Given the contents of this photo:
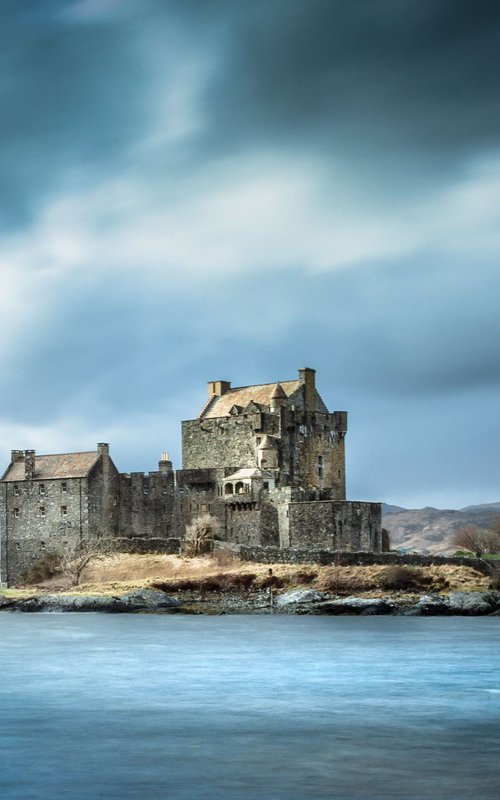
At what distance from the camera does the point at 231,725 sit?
2709 centimetres

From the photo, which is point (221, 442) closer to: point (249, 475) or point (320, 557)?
point (249, 475)

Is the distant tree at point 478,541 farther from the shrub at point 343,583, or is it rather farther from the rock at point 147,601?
the rock at point 147,601

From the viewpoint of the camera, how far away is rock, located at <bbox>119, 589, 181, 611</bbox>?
215ft

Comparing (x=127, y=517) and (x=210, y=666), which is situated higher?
(x=127, y=517)

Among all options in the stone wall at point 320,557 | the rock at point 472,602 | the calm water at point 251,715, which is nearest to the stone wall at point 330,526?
the stone wall at point 320,557

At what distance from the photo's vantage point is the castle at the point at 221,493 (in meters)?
77.6

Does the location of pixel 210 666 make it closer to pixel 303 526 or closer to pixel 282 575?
pixel 282 575

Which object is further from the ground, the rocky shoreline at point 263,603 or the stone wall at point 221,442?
the stone wall at point 221,442

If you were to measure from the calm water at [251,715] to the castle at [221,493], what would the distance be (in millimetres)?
25009

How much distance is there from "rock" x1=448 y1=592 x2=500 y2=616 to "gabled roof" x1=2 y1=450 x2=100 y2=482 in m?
26.4

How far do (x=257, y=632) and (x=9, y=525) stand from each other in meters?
34.5

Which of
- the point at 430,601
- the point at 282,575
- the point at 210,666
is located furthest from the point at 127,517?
the point at 210,666

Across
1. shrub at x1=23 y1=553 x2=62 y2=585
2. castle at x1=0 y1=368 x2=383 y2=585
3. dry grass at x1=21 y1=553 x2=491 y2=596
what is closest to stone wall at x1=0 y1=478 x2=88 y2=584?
castle at x1=0 y1=368 x2=383 y2=585

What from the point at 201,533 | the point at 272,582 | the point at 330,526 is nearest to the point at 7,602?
the point at 201,533
